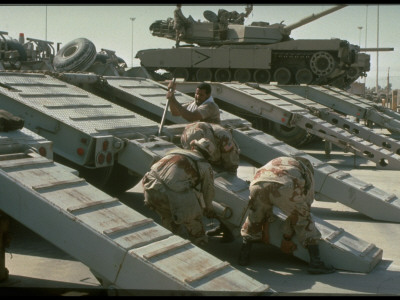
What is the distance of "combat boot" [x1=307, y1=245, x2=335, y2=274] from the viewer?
18.5 ft

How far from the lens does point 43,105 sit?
273 inches

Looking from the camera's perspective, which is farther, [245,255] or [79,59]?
[79,59]

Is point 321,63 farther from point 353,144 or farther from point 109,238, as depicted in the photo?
point 109,238

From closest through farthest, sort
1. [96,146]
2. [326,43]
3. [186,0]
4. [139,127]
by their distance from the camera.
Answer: [186,0] → [96,146] → [139,127] → [326,43]

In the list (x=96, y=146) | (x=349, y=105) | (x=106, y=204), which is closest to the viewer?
(x=106, y=204)

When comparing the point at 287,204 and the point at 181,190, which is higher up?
the point at 181,190

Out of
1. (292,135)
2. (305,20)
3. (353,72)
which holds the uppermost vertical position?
(305,20)

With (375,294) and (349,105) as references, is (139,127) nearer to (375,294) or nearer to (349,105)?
(375,294)

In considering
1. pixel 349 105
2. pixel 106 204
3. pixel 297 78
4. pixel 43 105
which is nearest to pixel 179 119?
pixel 43 105

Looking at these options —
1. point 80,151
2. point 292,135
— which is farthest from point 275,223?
point 292,135

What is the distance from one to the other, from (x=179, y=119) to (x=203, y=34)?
39.6 feet

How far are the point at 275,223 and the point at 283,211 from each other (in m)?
0.29

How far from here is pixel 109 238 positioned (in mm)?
4359

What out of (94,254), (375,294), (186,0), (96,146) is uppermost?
(186,0)
